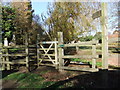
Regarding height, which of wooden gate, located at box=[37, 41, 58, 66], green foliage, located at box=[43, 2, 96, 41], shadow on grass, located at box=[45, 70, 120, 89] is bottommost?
shadow on grass, located at box=[45, 70, 120, 89]

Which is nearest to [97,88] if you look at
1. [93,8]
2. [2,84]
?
[2,84]

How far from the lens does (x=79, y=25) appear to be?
9.80m

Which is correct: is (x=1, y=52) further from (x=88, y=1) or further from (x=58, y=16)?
(x=88, y=1)

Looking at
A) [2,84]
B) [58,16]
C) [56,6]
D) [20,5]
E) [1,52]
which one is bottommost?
[2,84]

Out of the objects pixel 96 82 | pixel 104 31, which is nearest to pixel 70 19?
pixel 104 31

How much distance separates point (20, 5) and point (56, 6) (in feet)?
47.6

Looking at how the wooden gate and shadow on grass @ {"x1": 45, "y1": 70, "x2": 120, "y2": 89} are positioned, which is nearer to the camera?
shadow on grass @ {"x1": 45, "y1": 70, "x2": 120, "y2": 89}

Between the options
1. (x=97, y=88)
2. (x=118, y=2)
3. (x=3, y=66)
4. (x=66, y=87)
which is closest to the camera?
(x=97, y=88)

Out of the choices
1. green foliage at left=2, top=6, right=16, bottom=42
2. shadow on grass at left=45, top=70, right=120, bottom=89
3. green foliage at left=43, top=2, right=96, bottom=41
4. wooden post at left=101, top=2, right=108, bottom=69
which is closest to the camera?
wooden post at left=101, top=2, right=108, bottom=69

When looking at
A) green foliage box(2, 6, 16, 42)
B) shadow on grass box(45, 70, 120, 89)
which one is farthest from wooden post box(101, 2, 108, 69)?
green foliage box(2, 6, 16, 42)

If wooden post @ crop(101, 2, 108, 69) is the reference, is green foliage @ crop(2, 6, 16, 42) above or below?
above

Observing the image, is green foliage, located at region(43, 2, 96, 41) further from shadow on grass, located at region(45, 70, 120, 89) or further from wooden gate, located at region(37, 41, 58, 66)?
shadow on grass, located at region(45, 70, 120, 89)

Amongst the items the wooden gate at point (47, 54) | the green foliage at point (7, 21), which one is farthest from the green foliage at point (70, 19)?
the green foliage at point (7, 21)

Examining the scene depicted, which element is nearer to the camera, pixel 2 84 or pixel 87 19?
pixel 2 84
